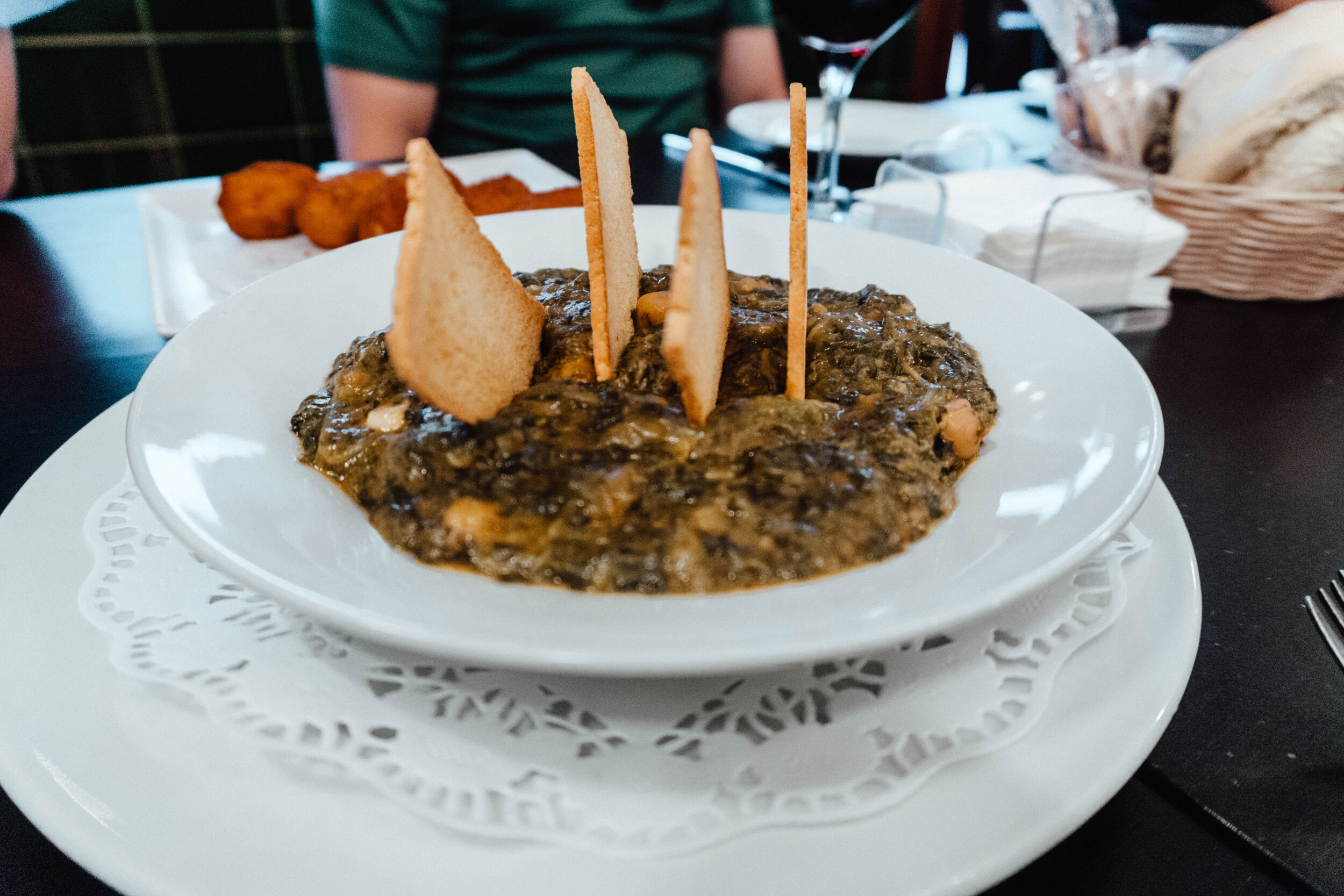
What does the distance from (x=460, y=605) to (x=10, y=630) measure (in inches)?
22.4

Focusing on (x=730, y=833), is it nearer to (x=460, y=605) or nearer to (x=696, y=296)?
(x=460, y=605)

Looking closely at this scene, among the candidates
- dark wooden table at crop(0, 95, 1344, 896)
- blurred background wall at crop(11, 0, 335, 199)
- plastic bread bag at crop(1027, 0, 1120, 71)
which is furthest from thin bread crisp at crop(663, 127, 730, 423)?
blurred background wall at crop(11, 0, 335, 199)

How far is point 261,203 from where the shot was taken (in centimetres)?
225

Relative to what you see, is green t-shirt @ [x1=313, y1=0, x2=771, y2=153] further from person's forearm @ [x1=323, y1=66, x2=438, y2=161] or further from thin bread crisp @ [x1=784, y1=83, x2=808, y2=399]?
thin bread crisp @ [x1=784, y1=83, x2=808, y2=399]

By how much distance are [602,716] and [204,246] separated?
1956mm

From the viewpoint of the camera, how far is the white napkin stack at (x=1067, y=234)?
1997mm

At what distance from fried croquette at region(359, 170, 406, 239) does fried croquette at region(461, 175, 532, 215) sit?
6.3 inches

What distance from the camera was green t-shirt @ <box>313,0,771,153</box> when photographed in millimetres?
3311

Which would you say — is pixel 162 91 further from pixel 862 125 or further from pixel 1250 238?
pixel 1250 238

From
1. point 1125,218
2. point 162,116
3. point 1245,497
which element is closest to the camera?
point 1245,497

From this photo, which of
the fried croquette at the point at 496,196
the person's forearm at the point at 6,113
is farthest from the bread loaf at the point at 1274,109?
the person's forearm at the point at 6,113

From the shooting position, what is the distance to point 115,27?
4656mm

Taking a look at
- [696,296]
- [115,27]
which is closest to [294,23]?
[115,27]

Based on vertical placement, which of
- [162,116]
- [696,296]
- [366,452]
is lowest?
[162,116]
